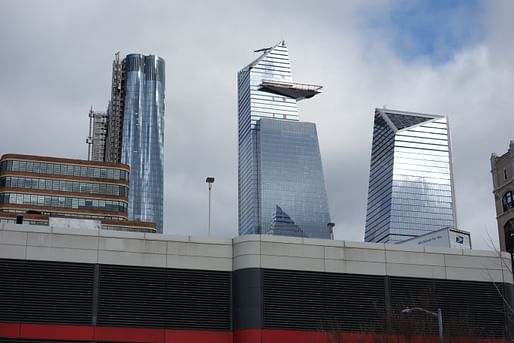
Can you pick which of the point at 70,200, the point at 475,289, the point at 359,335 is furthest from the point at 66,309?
the point at 70,200

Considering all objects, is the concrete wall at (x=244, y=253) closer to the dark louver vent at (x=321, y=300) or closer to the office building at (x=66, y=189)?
the dark louver vent at (x=321, y=300)

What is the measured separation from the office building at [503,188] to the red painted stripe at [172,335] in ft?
311

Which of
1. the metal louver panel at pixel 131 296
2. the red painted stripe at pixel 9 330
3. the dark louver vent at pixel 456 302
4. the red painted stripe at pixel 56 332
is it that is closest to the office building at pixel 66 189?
the metal louver panel at pixel 131 296

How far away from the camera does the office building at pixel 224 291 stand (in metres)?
44.5

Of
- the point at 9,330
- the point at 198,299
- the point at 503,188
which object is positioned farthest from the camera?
the point at 503,188

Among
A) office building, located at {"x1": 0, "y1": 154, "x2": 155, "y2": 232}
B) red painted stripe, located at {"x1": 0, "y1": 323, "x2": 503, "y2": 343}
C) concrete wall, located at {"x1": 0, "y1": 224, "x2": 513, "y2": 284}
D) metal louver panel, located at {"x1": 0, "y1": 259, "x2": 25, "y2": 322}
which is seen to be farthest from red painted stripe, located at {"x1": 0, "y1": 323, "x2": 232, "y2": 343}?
office building, located at {"x1": 0, "y1": 154, "x2": 155, "y2": 232}

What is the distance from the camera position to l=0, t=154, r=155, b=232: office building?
554 feet

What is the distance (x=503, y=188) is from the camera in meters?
142

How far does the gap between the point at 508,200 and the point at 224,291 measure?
102 m

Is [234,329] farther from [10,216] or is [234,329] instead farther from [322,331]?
[10,216]

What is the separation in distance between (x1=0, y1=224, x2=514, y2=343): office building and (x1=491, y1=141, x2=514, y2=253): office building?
3556 inches

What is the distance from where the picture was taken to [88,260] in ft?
Answer: 149

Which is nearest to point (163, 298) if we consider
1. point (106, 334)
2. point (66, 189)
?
point (106, 334)

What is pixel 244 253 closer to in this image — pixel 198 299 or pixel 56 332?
pixel 198 299
